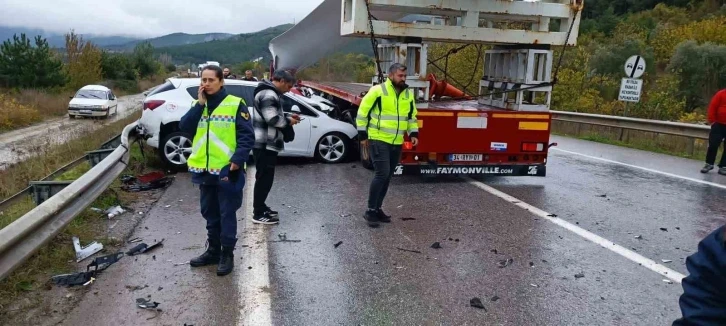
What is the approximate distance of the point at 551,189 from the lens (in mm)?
7766

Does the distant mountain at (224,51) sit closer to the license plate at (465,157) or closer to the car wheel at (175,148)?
the car wheel at (175,148)

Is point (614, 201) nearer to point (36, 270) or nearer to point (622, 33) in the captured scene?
point (36, 270)

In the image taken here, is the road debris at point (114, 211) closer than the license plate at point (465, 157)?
Yes

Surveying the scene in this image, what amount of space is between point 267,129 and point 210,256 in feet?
5.20

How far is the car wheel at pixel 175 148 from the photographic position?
338 inches

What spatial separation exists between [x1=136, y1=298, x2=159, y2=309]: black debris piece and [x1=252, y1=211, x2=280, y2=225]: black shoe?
6.83 feet

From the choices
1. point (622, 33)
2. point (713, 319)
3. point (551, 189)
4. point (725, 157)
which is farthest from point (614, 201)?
point (622, 33)

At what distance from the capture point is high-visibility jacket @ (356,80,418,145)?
6043mm

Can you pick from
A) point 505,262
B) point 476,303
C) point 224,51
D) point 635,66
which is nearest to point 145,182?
point 505,262

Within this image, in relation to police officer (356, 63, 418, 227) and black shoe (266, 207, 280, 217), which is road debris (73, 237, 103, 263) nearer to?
black shoe (266, 207, 280, 217)

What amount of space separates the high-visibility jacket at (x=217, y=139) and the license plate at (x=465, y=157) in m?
4.15

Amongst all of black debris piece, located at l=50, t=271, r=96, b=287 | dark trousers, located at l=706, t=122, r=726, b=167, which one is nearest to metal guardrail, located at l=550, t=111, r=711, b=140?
dark trousers, located at l=706, t=122, r=726, b=167

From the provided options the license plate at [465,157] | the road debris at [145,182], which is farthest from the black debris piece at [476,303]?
the road debris at [145,182]

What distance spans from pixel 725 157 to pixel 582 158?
241 centimetres
